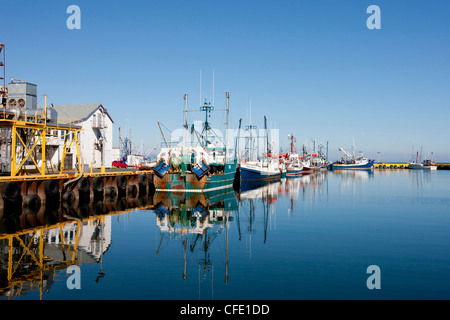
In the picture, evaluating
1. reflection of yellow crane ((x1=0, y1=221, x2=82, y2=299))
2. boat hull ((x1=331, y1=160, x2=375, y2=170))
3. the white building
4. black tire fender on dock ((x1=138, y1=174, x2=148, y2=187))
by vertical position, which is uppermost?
the white building

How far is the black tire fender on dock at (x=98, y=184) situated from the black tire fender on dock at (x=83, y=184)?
137 centimetres

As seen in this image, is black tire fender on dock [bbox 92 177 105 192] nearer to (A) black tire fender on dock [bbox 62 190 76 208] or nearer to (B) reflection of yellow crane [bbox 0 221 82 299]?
(A) black tire fender on dock [bbox 62 190 76 208]

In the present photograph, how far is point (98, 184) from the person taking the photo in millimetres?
37094

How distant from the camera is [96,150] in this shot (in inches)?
2589

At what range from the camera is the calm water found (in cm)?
1299

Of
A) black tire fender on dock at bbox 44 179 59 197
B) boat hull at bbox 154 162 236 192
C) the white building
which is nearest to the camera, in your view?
black tire fender on dock at bbox 44 179 59 197

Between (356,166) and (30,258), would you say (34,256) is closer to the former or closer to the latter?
(30,258)

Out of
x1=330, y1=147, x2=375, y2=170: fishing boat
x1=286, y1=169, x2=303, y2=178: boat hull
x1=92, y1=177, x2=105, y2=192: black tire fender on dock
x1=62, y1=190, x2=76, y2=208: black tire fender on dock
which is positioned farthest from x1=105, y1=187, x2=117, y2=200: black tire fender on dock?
x1=330, y1=147, x2=375, y2=170: fishing boat

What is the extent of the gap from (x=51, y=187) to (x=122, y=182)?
10.5 metres

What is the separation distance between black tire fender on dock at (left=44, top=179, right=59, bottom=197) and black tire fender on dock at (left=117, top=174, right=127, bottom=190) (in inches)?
367

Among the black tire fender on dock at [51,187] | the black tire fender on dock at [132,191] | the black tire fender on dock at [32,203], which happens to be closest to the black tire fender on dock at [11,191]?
the black tire fender on dock at [32,203]

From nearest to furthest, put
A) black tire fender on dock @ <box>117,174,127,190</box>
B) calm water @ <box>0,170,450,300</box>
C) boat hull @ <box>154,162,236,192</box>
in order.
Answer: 1. calm water @ <box>0,170,450,300</box>
2. black tire fender on dock @ <box>117,174,127,190</box>
3. boat hull @ <box>154,162,236,192</box>

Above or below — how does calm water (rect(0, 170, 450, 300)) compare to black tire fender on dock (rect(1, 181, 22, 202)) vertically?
below
